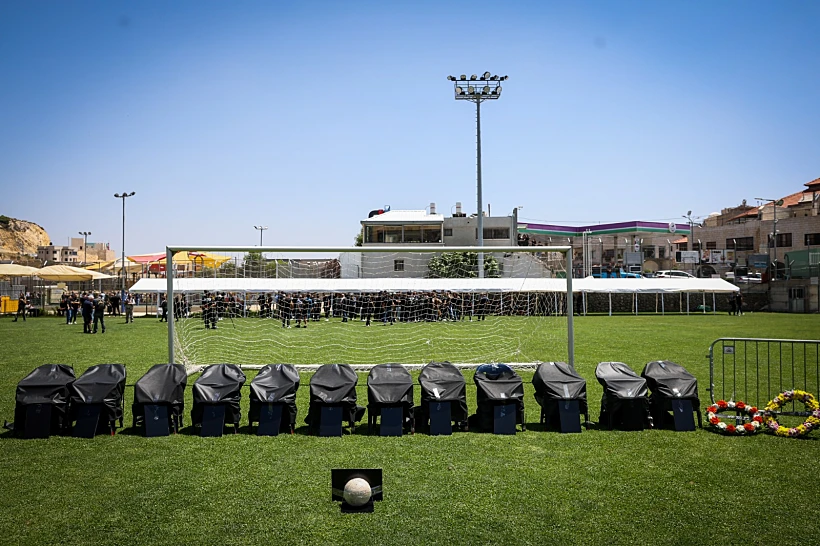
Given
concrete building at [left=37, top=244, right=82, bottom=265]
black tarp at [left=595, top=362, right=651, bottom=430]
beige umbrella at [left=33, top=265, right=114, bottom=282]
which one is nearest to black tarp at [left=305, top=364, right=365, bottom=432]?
black tarp at [left=595, top=362, right=651, bottom=430]

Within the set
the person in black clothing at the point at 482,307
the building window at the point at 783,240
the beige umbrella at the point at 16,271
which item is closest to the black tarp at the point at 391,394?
the person in black clothing at the point at 482,307

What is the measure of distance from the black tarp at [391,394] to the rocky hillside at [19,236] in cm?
10183

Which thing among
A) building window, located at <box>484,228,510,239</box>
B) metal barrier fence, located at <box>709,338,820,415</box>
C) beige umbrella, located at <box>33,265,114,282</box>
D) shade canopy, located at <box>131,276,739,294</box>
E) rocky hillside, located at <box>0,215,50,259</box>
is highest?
rocky hillside, located at <box>0,215,50,259</box>

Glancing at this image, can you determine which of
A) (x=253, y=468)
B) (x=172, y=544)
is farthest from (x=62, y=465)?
(x=172, y=544)

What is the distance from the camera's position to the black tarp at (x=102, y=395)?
25.1 ft

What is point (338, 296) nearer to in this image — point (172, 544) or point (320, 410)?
point (320, 410)

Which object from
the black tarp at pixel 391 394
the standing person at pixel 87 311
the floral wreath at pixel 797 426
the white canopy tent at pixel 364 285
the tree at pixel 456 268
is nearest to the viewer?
the floral wreath at pixel 797 426

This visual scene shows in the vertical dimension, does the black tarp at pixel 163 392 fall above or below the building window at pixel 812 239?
below

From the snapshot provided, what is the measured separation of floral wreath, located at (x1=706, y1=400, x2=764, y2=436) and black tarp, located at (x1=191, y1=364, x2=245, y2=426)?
6188 millimetres

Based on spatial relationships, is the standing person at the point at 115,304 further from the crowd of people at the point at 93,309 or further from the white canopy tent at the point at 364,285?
the white canopy tent at the point at 364,285

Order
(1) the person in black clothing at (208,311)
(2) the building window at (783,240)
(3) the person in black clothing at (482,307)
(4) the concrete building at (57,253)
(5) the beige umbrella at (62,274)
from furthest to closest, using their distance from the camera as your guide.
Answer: (4) the concrete building at (57,253) < (2) the building window at (783,240) < (5) the beige umbrella at (62,274) < (3) the person in black clothing at (482,307) < (1) the person in black clothing at (208,311)

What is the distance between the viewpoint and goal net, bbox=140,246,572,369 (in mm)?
16266

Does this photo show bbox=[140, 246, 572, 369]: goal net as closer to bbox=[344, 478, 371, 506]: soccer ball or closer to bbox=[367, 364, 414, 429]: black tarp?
bbox=[367, 364, 414, 429]: black tarp

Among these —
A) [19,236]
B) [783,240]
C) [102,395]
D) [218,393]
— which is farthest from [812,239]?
[19,236]
